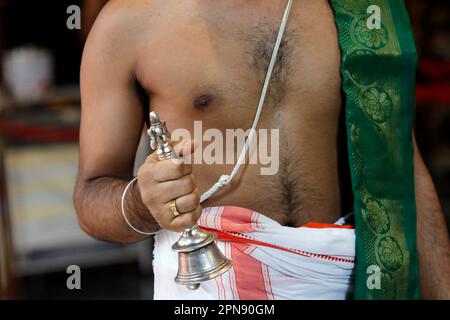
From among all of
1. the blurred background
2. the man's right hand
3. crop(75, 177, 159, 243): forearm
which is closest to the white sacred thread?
crop(75, 177, 159, 243): forearm

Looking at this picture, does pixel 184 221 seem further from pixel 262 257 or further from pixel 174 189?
pixel 262 257

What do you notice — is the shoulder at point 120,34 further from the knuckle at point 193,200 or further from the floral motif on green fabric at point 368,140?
the floral motif on green fabric at point 368,140

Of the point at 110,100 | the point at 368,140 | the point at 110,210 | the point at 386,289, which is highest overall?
the point at 110,100

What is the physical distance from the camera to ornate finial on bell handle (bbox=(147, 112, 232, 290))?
146cm

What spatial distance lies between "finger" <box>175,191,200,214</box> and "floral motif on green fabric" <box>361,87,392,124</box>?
55cm

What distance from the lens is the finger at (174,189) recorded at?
1.45 metres

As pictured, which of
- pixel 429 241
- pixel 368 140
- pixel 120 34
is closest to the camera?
pixel 120 34

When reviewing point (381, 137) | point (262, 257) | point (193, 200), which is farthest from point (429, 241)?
point (193, 200)

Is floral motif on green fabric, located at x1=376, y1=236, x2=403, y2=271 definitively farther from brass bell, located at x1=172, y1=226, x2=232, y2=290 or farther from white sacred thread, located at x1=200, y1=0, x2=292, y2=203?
brass bell, located at x1=172, y1=226, x2=232, y2=290

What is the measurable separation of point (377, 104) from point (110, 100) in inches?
23.9

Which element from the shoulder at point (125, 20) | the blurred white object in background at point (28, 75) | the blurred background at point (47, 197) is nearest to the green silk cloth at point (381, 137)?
the shoulder at point (125, 20)

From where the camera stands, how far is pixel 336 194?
74.6 inches

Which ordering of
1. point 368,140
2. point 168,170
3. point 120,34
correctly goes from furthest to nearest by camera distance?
point 368,140 < point 120,34 < point 168,170

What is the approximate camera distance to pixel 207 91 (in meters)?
1.72
